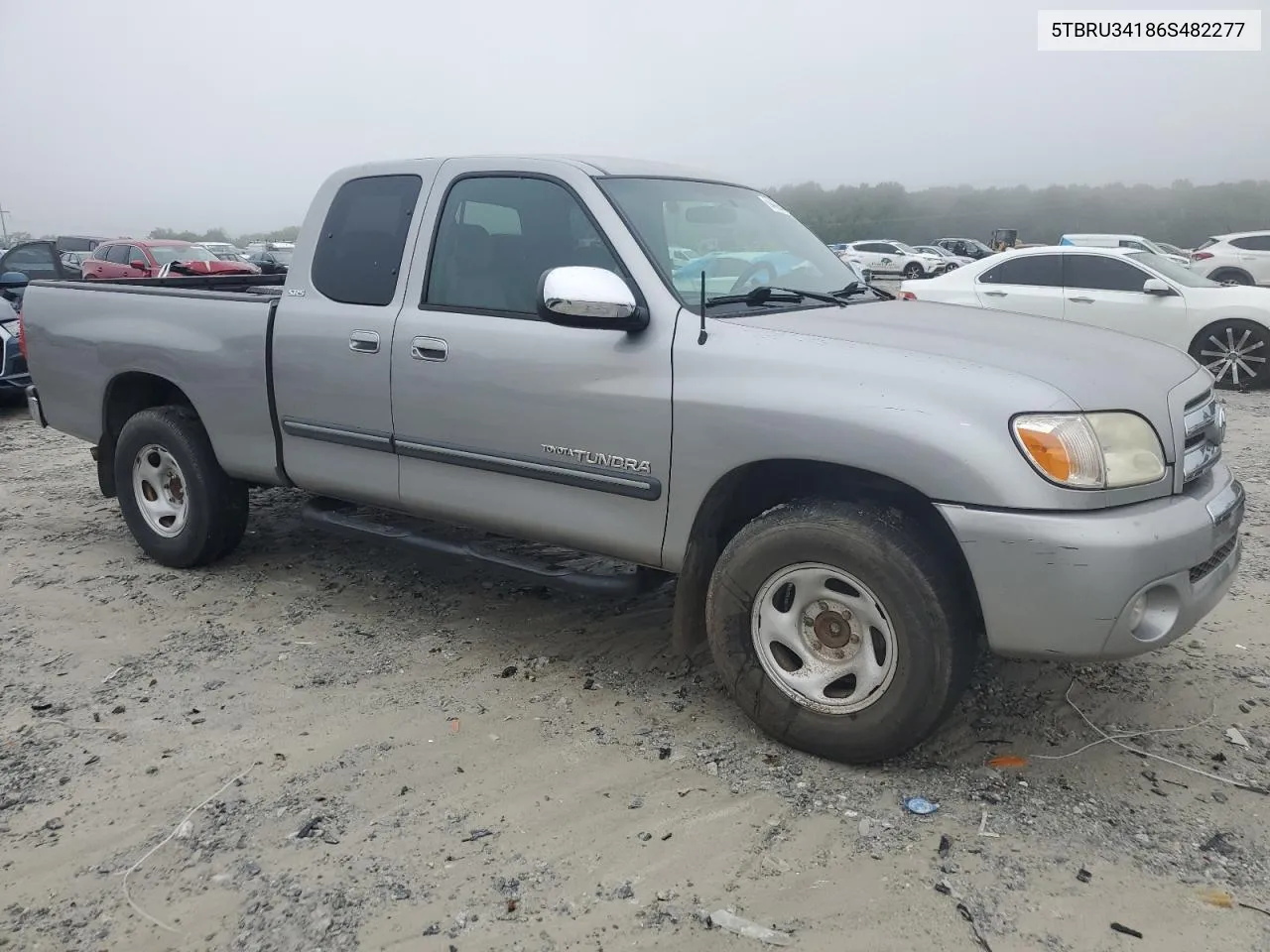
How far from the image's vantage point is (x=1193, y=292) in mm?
10438

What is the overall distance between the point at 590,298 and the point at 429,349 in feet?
2.88

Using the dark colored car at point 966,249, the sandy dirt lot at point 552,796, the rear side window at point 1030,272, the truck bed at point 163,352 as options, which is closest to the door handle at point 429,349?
the truck bed at point 163,352

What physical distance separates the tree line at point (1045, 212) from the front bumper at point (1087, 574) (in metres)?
71.4

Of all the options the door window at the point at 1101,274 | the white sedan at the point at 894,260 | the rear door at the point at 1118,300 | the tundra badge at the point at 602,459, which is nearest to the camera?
the tundra badge at the point at 602,459

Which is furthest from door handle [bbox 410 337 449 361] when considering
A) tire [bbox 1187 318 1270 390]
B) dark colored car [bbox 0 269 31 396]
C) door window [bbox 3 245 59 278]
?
tire [bbox 1187 318 1270 390]

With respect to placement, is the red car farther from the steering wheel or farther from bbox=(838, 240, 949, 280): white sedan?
bbox=(838, 240, 949, 280): white sedan

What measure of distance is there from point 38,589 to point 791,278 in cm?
380

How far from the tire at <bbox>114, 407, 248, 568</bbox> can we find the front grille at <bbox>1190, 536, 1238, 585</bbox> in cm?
403

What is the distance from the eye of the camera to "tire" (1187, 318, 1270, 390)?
10297 mm

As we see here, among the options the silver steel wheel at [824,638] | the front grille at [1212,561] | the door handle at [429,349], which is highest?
the door handle at [429,349]

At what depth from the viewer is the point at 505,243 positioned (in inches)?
148

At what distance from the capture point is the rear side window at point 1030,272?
10844mm

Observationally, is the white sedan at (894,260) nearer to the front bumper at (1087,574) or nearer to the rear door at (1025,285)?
the rear door at (1025,285)

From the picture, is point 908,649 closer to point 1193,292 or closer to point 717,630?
point 717,630
